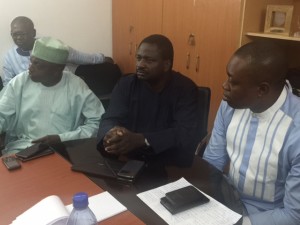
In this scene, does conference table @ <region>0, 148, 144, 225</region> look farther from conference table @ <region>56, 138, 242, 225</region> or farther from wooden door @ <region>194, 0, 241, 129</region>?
wooden door @ <region>194, 0, 241, 129</region>

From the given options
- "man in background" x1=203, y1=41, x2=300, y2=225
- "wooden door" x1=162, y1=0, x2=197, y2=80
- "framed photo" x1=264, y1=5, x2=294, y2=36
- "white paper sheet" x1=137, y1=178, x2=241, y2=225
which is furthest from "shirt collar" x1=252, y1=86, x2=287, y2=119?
"wooden door" x1=162, y1=0, x2=197, y2=80

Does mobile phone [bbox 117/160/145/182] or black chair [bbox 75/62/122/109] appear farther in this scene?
black chair [bbox 75/62/122/109]

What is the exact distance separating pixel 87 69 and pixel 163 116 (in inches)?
70.3

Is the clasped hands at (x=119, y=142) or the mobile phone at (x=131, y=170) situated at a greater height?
the clasped hands at (x=119, y=142)

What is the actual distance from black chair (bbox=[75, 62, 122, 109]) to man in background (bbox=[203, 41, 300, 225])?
2090mm

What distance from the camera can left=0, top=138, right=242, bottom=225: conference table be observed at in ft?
3.63

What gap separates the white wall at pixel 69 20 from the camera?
3318 mm

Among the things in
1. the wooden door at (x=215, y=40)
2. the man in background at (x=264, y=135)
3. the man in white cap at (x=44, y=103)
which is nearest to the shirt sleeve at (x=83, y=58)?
the wooden door at (x=215, y=40)

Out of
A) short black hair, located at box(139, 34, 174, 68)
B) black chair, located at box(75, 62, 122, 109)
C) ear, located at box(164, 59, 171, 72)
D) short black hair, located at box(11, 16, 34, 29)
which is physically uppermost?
short black hair, located at box(11, 16, 34, 29)

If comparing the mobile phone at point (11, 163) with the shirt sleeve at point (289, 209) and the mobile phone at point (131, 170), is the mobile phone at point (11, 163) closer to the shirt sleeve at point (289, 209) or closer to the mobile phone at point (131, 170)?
the mobile phone at point (131, 170)

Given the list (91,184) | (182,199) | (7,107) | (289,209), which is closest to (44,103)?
(7,107)

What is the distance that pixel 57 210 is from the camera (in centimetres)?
101

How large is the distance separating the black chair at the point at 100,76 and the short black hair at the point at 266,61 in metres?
2.18

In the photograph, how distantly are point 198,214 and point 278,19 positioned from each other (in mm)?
1938
